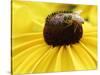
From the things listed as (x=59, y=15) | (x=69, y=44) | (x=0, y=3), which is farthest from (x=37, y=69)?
(x=0, y=3)

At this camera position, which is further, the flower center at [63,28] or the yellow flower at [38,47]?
the flower center at [63,28]

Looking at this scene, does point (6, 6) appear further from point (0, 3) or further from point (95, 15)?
point (95, 15)

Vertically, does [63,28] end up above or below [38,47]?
above

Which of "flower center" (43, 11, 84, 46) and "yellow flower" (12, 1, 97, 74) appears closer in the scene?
"yellow flower" (12, 1, 97, 74)
